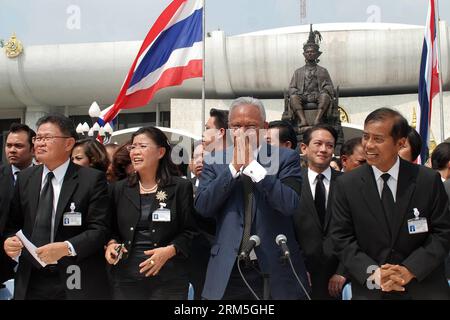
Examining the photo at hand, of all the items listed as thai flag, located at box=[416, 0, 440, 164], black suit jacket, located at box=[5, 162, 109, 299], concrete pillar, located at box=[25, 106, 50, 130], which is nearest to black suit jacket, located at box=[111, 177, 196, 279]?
black suit jacket, located at box=[5, 162, 109, 299]

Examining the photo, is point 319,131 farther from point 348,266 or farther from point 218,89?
point 218,89

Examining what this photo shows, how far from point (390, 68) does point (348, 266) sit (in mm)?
20925

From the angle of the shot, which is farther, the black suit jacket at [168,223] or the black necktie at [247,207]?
the black suit jacket at [168,223]

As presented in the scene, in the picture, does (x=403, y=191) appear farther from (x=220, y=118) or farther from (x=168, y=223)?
(x=220, y=118)

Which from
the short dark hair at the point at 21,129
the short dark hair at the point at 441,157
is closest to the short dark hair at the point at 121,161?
the short dark hair at the point at 21,129

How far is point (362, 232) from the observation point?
2945 mm

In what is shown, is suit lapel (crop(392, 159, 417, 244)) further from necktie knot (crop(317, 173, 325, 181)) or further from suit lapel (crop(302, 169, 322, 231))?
necktie knot (crop(317, 173, 325, 181))

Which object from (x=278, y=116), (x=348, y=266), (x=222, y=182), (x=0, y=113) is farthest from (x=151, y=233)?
(x=0, y=113)

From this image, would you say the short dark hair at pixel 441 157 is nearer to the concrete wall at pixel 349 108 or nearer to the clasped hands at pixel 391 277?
the clasped hands at pixel 391 277

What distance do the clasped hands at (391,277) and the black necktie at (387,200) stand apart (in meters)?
0.25

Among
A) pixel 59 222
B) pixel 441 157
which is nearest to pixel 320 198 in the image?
pixel 441 157

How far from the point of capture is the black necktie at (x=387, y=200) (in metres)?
2.90

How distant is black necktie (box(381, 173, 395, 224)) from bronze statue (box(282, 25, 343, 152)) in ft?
28.1

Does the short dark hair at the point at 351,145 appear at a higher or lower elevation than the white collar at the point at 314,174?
higher
